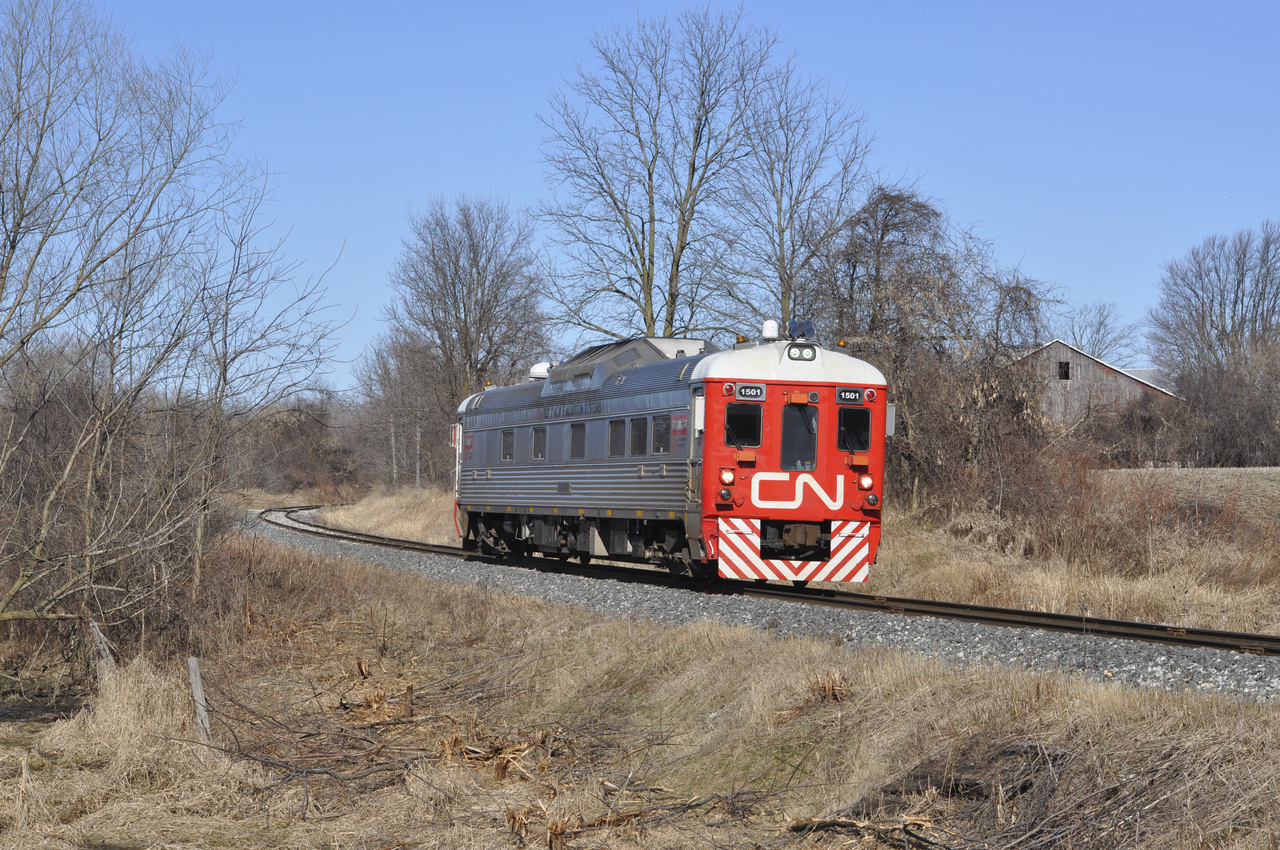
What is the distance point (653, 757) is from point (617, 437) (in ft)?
29.0

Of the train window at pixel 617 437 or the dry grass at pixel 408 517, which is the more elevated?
the train window at pixel 617 437

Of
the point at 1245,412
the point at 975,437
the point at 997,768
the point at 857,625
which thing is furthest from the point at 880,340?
the point at 1245,412

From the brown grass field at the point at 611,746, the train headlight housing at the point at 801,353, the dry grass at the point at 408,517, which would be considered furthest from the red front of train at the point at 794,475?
the dry grass at the point at 408,517

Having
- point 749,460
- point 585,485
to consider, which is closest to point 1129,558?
point 749,460

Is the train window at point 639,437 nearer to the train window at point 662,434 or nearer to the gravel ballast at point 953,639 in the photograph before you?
the train window at point 662,434

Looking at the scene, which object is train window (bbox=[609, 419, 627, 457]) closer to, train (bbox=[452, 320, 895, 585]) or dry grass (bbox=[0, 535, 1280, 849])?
train (bbox=[452, 320, 895, 585])

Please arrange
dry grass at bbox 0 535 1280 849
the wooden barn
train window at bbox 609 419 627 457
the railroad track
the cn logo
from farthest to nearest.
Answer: the wooden barn → train window at bbox 609 419 627 457 → the cn logo → the railroad track → dry grass at bbox 0 535 1280 849

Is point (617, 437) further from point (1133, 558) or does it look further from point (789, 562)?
point (1133, 558)

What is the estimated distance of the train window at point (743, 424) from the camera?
14227 mm

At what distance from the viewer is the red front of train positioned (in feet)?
46.4

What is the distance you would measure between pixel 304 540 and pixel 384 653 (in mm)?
15688

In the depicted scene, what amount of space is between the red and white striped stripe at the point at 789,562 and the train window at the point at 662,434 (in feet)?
4.67

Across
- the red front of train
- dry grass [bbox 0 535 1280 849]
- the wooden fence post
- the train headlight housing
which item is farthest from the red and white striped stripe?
the wooden fence post

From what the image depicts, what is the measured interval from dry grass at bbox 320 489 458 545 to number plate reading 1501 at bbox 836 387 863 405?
53.3 ft
